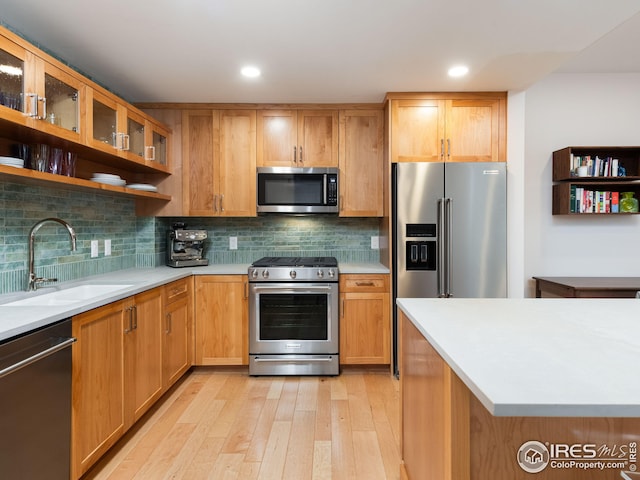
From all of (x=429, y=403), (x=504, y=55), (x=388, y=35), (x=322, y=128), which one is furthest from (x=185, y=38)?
(x=429, y=403)

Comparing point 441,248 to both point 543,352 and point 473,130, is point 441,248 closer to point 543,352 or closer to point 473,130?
point 473,130

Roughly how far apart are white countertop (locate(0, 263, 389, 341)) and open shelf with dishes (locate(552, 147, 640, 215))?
1.79 m

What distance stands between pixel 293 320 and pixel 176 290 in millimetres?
970

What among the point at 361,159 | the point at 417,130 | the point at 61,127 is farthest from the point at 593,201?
the point at 61,127

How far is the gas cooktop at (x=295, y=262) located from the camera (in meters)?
3.02

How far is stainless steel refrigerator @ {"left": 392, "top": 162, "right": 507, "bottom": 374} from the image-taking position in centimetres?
286

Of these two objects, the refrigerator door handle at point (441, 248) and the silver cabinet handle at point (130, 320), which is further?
the refrigerator door handle at point (441, 248)

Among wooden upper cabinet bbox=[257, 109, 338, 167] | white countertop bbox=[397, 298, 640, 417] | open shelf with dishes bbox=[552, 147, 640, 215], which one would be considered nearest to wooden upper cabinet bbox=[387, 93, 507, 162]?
wooden upper cabinet bbox=[257, 109, 338, 167]

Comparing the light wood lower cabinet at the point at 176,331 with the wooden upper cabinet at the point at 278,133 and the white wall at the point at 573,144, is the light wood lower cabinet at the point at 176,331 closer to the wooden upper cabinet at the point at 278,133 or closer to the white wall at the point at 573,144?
the wooden upper cabinet at the point at 278,133

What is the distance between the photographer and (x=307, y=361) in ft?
9.84

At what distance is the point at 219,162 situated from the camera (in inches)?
129

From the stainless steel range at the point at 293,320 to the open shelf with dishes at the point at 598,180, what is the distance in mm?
2217

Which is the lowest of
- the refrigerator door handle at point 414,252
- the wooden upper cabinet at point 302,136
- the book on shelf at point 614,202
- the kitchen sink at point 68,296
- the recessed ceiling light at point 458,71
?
the kitchen sink at point 68,296

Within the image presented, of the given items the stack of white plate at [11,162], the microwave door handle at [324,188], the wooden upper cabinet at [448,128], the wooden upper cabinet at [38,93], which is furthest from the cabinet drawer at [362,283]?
the stack of white plate at [11,162]
